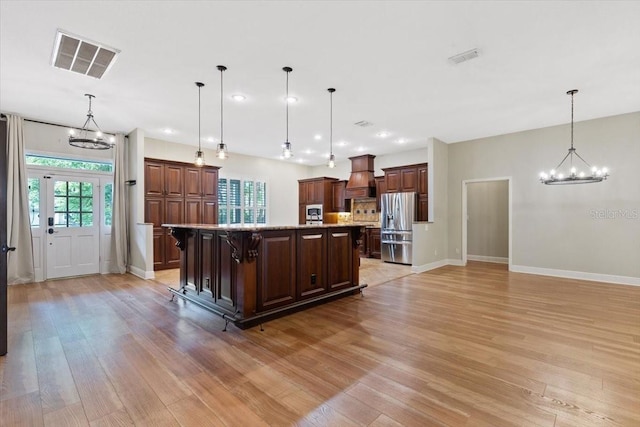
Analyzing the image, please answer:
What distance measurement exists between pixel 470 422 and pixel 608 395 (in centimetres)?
113

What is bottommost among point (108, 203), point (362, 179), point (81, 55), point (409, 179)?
point (108, 203)

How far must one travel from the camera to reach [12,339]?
298 centimetres

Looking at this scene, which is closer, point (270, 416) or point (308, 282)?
point (270, 416)

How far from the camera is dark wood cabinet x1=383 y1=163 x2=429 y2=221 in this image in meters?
7.40

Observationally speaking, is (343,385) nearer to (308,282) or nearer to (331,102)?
(308,282)

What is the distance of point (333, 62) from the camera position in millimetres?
3457

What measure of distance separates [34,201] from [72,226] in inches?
28.5

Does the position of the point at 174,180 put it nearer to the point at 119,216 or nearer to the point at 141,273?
the point at 119,216

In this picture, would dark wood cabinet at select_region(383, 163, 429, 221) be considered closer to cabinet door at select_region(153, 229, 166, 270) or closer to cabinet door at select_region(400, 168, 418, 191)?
cabinet door at select_region(400, 168, 418, 191)

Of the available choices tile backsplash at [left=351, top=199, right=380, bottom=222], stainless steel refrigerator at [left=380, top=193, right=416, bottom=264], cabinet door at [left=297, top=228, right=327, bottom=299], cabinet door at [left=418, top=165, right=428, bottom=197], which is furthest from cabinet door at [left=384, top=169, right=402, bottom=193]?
cabinet door at [left=297, top=228, right=327, bottom=299]

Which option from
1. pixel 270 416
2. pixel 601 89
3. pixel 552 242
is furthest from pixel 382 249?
pixel 270 416

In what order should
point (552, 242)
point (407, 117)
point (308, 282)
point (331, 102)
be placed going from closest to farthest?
1. point (308, 282)
2. point (331, 102)
3. point (407, 117)
4. point (552, 242)

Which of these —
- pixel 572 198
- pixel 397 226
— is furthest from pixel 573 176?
pixel 397 226

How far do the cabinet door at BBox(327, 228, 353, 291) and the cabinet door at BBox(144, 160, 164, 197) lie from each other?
436cm
